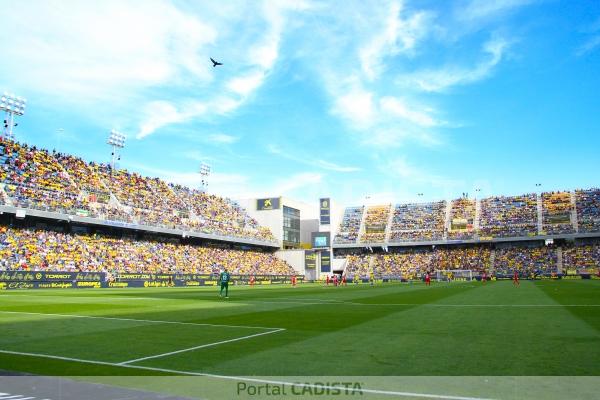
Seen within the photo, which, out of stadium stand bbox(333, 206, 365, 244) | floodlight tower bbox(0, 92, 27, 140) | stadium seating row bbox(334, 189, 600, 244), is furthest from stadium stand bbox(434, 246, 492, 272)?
floodlight tower bbox(0, 92, 27, 140)

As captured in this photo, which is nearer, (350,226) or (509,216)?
(509,216)

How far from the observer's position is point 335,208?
100625 mm

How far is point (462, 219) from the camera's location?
89.9 meters

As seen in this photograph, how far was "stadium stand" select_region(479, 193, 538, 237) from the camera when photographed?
267 ft

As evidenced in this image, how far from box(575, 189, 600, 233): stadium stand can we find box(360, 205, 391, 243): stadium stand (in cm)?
3385

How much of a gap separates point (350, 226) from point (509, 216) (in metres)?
30.5

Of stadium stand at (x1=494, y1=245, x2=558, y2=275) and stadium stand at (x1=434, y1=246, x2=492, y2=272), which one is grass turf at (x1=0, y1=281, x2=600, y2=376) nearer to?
stadium stand at (x1=494, y1=245, x2=558, y2=275)

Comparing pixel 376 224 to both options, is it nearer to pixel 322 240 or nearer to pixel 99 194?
pixel 322 240

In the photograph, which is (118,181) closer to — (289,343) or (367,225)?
(367,225)

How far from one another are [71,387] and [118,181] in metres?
61.5

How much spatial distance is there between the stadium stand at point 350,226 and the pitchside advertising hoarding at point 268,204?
13.9m

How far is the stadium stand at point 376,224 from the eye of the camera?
3674 inches

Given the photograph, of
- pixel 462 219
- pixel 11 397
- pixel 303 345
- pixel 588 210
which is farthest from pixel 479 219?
pixel 11 397

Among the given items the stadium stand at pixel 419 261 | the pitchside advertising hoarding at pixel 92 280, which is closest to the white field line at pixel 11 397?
the pitchside advertising hoarding at pixel 92 280
